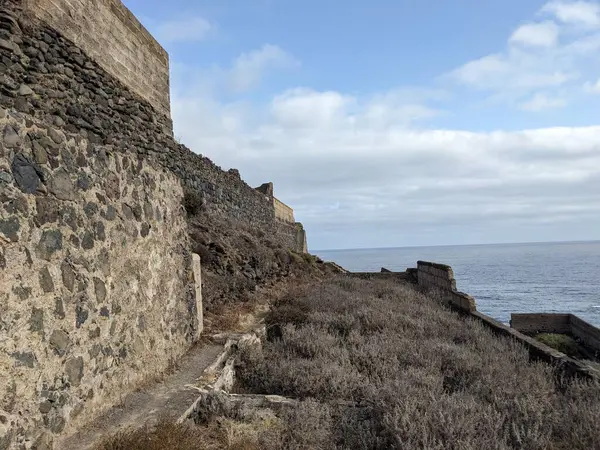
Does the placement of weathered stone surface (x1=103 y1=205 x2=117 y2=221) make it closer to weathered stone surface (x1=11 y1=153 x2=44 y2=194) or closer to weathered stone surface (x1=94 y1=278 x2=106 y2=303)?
weathered stone surface (x1=94 y1=278 x2=106 y2=303)

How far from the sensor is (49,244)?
3541 millimetres

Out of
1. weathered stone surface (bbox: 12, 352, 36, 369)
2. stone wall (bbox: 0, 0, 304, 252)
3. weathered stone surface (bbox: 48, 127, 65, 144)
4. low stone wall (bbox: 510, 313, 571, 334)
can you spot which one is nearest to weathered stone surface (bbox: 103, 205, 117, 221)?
stone wall (bbox: 0, 0, 304, 252)

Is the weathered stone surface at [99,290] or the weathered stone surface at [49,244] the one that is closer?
the weathered stone surface at [49,244]

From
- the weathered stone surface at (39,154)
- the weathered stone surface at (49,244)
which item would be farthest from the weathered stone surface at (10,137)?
the weathered stone surface at (49,244)

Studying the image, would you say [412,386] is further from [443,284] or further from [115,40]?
[443,284]

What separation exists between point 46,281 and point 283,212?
28424 millimetres

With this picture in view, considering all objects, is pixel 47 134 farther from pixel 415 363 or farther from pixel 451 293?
pixel 451 293

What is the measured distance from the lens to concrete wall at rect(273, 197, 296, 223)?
29.3 meters

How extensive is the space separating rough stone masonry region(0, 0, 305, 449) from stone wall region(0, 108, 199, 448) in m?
0.01

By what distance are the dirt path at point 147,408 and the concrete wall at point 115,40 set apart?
461 centimetres

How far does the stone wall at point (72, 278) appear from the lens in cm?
314

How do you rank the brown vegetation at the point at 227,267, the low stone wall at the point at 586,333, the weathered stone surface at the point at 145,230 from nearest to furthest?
1. the weathered stone surface at the point at 145,230
2. the brown vegetation at the point at 227,267
3. the low stone wall at the point at 586,333

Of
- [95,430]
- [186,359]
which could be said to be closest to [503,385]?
[186,359]

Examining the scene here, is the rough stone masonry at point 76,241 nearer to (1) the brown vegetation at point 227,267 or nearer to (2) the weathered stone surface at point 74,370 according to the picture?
(2) the weathered stone surface at point 74,370
